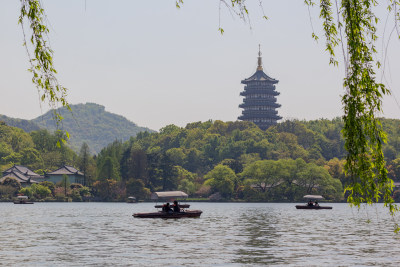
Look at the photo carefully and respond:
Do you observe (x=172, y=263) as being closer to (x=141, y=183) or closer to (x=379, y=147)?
(x=379, y=147)

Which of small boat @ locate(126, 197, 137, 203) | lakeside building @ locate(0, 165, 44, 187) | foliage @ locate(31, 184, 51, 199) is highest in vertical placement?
lakeside building @ locate(0, 165, 44, 187)

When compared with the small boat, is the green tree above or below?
above

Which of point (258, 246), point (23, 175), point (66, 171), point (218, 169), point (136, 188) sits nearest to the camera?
point (258, 246)

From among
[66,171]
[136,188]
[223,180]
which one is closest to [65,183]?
[66,171]

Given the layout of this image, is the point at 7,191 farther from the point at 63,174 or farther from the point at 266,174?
the point at 266,174

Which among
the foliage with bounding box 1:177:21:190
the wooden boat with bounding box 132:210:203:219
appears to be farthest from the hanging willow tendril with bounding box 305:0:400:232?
the foliage with bounding box 1:177:21:190

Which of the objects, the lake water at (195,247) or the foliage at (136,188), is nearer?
the lake water at (195,247)

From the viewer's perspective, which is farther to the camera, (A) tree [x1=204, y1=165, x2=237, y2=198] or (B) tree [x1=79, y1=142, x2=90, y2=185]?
(B) tree [x1=79, y1=142, x2=90, y2=185]

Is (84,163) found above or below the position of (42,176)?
above

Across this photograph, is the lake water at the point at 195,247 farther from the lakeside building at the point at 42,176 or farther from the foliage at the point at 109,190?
the lakeside building at the point at 42,176

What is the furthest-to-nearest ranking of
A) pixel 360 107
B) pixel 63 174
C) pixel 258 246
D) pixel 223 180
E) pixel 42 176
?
pixel 42 176 < pixel 63 174 < pixel 223 180 < pixel 258 246 < pixel 360 107

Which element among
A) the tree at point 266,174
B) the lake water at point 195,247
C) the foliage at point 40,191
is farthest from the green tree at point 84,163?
the lake water at point 195,247

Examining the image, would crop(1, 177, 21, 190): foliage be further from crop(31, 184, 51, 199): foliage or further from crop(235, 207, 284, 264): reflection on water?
crop(235, 207, 284, 264): reflection on water

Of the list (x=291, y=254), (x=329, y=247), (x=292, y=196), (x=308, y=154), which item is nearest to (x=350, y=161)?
(x=291, y=254)
